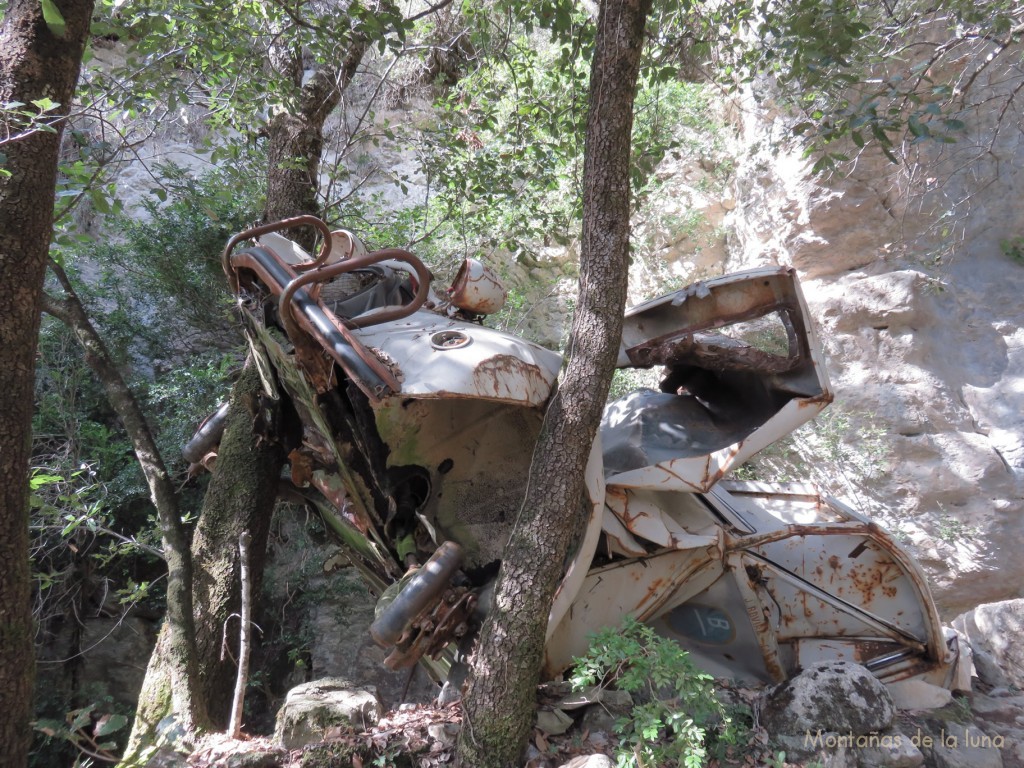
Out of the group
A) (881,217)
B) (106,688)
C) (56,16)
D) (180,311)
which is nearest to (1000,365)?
(881,217)

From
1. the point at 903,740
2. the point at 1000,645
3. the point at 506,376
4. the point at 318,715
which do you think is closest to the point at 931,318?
the point at 1000,645

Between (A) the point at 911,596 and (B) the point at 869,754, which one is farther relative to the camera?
(A) the point at 911,596

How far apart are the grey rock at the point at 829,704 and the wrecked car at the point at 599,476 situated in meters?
0.42

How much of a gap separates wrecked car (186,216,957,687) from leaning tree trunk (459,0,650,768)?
0.20m

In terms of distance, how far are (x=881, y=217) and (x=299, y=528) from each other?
8.08 metres

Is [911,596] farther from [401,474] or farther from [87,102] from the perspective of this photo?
[87,102]

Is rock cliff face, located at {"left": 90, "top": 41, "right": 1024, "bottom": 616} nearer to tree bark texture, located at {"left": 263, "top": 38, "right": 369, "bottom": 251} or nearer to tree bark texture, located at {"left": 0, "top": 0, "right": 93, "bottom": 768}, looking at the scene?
tree bark texture, located at {"left": 263, "top": 38, "right": 369, "bottom": 251}

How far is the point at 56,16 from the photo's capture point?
7.57 ft

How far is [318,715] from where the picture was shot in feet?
9.84

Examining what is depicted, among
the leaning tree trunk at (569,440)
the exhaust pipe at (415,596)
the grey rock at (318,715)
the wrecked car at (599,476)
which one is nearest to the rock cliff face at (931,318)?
the wrecked car at (599,476)

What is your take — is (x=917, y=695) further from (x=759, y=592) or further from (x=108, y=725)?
(x=108, y=725)

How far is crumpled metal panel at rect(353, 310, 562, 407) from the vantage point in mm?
2561

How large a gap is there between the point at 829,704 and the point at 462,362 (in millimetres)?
2268

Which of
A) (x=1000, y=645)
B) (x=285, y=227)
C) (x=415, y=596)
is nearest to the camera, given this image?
(x=415, y=596)
